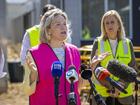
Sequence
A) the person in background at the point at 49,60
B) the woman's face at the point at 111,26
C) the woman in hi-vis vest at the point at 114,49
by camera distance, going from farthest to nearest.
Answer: the woman's face at the point at 111,26 → the woman in hi-vis vest at the point at 114,49 → the person in background at the point at 49,60

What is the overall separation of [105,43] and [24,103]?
5.91m

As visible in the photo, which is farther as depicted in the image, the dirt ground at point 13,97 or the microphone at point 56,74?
the dirt ground at point 13,97

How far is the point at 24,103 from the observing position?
1208cm

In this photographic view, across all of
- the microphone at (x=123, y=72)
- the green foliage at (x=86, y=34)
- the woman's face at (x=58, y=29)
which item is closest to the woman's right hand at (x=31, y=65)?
the woman's face at (x=58, y=29)

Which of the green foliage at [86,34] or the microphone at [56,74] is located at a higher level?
the microphone at [56,74]

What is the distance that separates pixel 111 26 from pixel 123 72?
1627 millimetres

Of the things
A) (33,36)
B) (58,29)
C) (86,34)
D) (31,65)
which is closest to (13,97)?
(86,34)

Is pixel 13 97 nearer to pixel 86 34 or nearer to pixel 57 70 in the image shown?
pixel 86 34

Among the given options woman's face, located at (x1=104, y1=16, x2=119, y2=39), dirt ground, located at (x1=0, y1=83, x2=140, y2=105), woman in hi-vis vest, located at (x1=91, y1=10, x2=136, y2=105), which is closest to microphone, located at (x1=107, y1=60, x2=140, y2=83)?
woman in hi-vis vest, located at (x1=91, y1=10, x2=136, y2=105)

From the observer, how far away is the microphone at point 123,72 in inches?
186

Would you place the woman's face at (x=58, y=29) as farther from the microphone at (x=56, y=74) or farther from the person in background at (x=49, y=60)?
the microphone at (x=56, y=74)

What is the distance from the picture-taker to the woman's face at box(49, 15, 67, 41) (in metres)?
4.91

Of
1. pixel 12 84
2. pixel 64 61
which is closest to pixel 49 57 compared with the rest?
pixel 64 61

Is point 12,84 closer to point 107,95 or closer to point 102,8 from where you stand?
point 102,8
